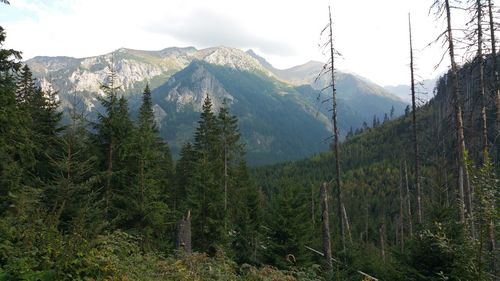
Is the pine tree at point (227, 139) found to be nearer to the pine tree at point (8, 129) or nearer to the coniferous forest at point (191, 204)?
the coniferous forest at point (191, 204)

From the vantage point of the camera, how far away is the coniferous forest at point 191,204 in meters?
7.12

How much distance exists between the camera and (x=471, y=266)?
644 centimetres

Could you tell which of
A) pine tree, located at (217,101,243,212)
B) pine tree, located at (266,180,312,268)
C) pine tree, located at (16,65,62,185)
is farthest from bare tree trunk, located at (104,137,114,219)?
pine tree, located at (217,101,243,212)

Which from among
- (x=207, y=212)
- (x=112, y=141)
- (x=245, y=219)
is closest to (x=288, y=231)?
(x=207, y=212)

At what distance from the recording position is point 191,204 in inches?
960

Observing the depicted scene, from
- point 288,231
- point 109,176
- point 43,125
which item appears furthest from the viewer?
point 288,231

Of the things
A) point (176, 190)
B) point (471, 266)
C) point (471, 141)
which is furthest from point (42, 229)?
point (176, 190)

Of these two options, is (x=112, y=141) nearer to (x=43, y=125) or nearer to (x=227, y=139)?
(x=43, y=125)

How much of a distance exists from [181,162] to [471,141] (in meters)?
27.4

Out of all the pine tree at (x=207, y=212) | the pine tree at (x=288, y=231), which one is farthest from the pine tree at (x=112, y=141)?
the pine tree at (x=288, y=231)

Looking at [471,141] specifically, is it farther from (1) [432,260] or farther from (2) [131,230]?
(2) [131,230]

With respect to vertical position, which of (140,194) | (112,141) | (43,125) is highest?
(43,125)

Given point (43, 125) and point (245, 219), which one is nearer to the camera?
point (43, 125)

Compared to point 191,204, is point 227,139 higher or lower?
higher
